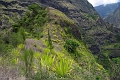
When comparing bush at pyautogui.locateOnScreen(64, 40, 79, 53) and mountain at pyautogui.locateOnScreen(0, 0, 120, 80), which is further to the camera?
bush at pyautogui.locateOnScreen(64, 40, 79, 53)

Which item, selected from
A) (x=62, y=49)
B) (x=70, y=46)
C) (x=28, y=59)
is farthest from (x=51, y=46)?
(x=28, y=59)

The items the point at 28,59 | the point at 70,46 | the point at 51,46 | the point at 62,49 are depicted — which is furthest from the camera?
the point at 70,46

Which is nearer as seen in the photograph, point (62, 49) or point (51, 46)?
point (51, 46)

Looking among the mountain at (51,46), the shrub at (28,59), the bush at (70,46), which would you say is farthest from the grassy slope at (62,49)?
the shrub at (28,59)

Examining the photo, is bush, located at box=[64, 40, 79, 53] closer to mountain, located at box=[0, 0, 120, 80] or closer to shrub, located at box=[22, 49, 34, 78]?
mountain, located at box=[0, 0, 120, 80]

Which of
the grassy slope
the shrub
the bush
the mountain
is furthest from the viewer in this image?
the bush

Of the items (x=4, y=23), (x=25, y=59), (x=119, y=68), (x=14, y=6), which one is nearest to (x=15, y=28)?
Answer: (x=119, y=68)

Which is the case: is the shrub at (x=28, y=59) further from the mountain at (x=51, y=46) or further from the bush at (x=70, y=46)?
the bush at (x=70, y=46)

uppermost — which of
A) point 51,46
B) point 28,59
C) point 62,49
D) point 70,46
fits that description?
point 28,59

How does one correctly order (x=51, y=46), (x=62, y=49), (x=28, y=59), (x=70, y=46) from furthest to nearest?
(x=70, y=46) < (x=62, y=49) < (x=51, y=46) < (x=28, y=59)

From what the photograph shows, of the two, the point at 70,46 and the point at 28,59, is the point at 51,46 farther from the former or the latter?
the point at 28,59

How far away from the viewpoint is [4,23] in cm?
15775

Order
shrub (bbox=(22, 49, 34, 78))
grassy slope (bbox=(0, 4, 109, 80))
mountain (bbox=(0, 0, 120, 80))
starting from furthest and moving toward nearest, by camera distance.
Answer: grassy slope (bbox=(0, 4, 109, 80)) < mountain (bbox=(0, 0, 120, 80)) < shrub (bbox=(22, 49, 34, 78))

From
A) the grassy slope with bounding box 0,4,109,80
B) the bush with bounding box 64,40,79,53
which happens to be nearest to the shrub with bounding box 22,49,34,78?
the grassy slope with bounding box 0,4,109,80
